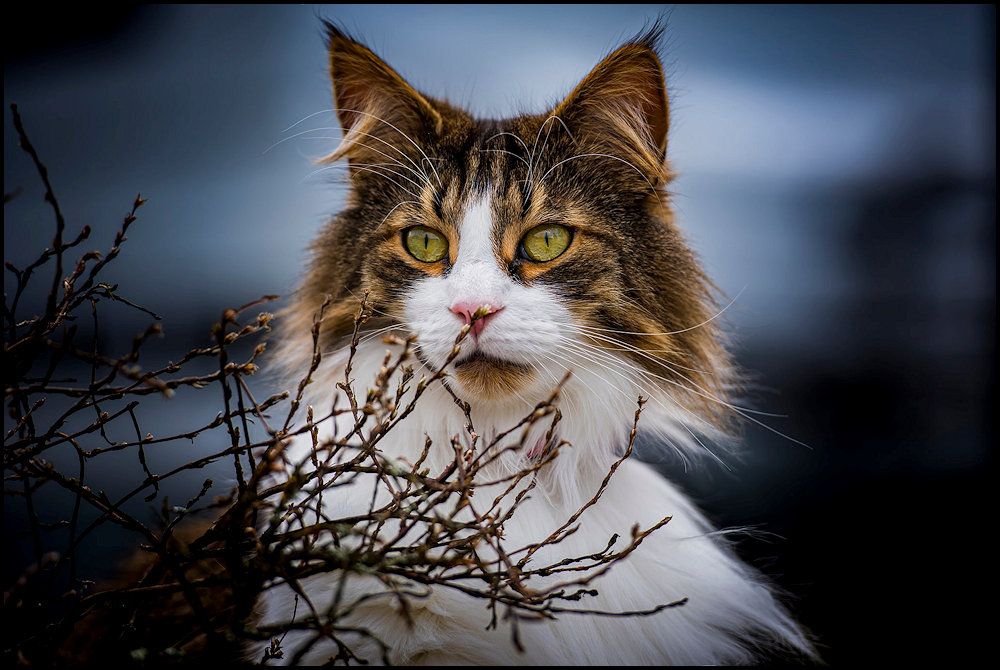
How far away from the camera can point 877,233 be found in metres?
2.21

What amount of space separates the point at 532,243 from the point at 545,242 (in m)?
0.02

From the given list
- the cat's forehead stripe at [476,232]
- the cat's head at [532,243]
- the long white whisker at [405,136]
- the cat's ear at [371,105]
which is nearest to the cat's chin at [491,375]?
the cat's head at [532,243]

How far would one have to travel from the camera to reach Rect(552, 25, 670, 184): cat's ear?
1.10 metres

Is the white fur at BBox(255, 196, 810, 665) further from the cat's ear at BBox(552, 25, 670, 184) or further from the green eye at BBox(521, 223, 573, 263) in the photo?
the cat's ear at BBox(552, 25, 670, 184)

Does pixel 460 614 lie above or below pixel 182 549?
below

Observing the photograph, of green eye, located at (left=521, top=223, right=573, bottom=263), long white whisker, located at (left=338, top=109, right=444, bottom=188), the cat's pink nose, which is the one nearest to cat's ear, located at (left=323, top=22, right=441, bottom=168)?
long white whisker, located at (left=338, top=109, right=444, bottom=188)

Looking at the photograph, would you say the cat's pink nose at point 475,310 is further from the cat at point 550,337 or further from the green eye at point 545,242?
the green eye at point 545,242

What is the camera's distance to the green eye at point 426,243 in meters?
1.12

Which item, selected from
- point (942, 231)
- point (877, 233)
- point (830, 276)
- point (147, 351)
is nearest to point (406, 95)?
point (147, 351)

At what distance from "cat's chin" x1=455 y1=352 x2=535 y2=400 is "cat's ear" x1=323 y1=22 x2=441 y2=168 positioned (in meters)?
0.47

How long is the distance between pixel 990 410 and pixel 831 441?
0.62 meters

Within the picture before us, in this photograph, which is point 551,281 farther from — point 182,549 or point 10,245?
point 10,245

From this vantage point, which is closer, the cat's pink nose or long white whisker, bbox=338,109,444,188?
the cat's pink nose

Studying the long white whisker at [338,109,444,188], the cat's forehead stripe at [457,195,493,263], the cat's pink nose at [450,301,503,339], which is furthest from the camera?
the long white whisker at [338,109,444,188]
